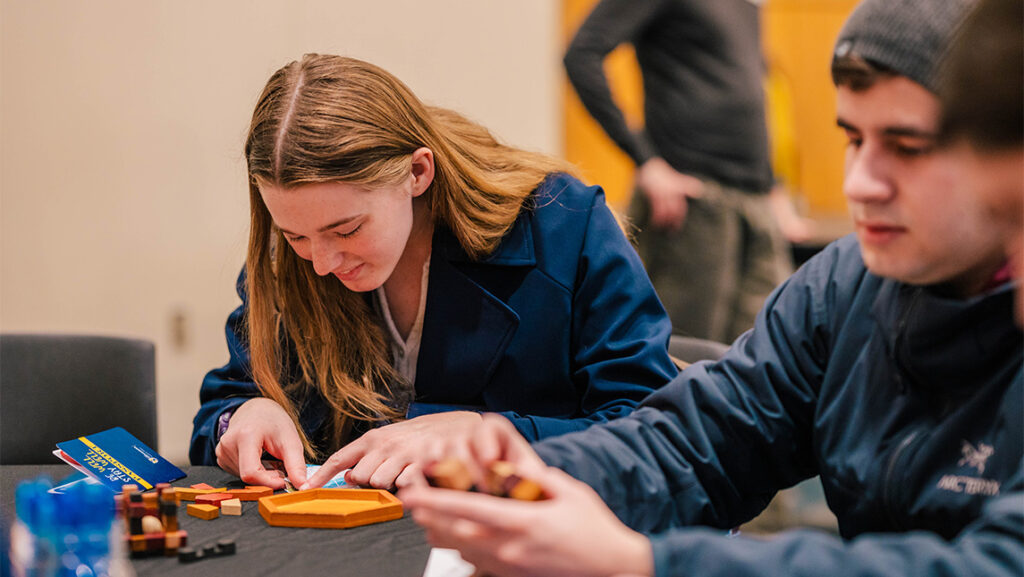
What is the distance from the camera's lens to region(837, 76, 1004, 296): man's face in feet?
2.86

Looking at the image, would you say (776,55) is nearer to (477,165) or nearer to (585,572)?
(477,165)

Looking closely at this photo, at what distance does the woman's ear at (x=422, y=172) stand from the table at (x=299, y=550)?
0.59 meters

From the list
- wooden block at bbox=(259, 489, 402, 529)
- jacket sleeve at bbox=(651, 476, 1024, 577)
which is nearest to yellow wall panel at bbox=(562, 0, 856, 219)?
wooden block at bbox=(259, 489, 402, 529)

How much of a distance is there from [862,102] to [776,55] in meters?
3.93

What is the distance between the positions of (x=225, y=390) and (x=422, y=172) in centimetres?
51

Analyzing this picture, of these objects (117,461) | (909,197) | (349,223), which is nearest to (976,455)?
(909,197)

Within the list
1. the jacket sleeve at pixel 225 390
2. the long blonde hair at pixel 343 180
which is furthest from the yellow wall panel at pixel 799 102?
the jacket sleeve at pixel 225 390

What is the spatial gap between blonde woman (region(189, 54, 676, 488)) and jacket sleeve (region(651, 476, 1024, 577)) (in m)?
0.65

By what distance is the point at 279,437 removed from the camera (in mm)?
1453

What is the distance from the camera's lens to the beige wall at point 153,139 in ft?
12.3

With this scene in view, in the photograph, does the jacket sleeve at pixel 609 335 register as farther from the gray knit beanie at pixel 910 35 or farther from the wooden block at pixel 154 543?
the gray knit beanie at pixel 910 35

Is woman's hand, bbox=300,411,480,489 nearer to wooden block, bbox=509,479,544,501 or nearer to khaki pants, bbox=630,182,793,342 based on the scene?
wooden block, bbox=509,479,544,501

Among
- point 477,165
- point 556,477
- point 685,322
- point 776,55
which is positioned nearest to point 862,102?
point 556,477

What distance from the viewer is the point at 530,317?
162cm
